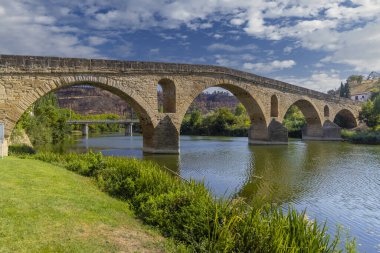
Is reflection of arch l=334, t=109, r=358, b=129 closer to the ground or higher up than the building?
closer to the ground

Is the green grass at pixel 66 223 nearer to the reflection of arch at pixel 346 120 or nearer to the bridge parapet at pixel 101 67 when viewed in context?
the bridge parapet at pixel 101 67

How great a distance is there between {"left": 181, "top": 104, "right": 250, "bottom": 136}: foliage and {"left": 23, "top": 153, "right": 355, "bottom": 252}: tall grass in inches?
1844

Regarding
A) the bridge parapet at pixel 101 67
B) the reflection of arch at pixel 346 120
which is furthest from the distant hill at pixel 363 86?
the bridge parapet at pixel 101 67

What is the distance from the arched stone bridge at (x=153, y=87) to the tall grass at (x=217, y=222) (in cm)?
1060

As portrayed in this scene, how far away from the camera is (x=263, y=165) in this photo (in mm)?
18656

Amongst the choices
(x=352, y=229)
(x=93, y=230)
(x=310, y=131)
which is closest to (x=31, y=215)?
(x=93, y=230)

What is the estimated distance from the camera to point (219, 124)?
59.9 meters

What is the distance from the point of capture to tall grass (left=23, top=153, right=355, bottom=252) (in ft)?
16.1

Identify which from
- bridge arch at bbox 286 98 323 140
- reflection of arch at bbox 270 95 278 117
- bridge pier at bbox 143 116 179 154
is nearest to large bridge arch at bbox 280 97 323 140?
bridge arch at bbox 286 98 323 140

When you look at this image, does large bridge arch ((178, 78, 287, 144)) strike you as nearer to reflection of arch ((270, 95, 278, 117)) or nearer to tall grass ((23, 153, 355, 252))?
reflection of arch ((270, 95, 278, 117))

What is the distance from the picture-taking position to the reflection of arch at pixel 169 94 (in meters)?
25.5

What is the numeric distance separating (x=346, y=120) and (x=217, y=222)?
5626 cm

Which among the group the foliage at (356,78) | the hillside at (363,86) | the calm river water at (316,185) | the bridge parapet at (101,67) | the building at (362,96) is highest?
the foliage at (356,78)

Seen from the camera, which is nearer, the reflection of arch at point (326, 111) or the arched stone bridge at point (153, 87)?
the arched stone bridge at point (153, 87)
